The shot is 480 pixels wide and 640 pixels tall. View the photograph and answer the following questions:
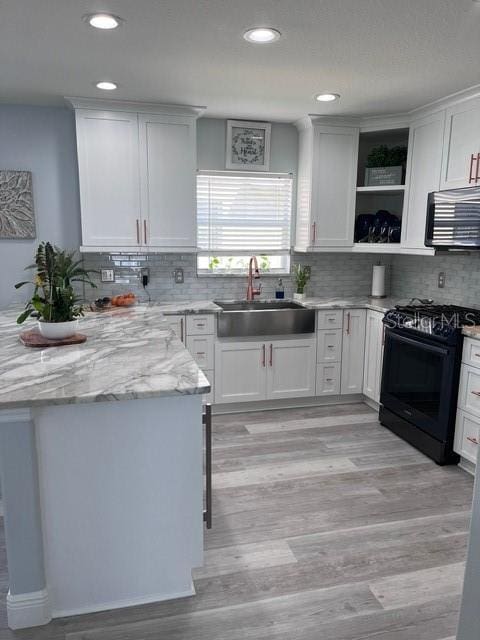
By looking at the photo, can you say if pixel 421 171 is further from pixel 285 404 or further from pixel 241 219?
pixel 285 404

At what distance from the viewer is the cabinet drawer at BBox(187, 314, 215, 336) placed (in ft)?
12.6

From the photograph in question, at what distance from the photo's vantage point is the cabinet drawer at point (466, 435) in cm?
Result: 295

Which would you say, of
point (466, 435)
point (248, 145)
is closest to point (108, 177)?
point (248, 145)

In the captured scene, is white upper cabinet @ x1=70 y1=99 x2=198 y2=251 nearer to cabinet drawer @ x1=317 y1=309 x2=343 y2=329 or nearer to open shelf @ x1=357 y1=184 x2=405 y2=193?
cabinet drawer @ x1=317 y1=309 x2=343 y2=329

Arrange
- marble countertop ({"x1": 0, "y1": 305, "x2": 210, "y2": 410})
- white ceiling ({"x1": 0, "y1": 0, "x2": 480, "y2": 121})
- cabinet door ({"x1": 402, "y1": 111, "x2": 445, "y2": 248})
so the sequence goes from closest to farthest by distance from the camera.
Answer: marble countertop ({"x1": 0, "y1": 305, "x2": 210, "y2": 410})
white ceiling ({"x1": 0, "y1": 0, "x2": 480, "y2": 121})
cabinet door ({"x1": 402, "y1": 111, "x2": 445, "y2": 248})

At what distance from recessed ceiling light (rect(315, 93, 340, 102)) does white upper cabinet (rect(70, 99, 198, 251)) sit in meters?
0.98

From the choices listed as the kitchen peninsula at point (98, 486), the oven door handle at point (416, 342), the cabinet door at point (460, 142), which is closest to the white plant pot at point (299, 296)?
the oven door handle at point (416, 342)

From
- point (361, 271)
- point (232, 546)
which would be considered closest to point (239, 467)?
point (232, 546)

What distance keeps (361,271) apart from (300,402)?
1464 millimetres

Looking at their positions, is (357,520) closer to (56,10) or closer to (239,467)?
(239,467)

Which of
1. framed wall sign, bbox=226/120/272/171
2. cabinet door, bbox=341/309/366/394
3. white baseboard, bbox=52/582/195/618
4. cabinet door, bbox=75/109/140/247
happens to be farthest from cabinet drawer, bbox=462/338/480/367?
cabinet door, bbox=75/109/140/247

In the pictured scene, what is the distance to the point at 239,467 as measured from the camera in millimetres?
3121

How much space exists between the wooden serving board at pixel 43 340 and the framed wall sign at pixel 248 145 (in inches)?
92.4

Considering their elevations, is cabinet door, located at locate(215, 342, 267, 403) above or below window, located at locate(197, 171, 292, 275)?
below
